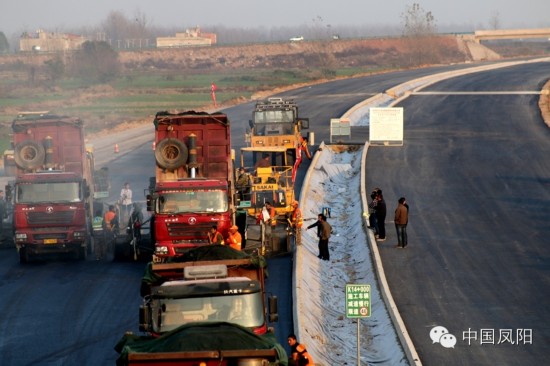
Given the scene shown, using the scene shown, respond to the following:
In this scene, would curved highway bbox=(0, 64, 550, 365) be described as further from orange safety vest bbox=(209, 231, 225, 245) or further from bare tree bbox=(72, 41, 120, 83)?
bare tree bbox=(72, 41, 120, 83)

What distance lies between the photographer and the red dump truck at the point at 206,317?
12680 millimetres

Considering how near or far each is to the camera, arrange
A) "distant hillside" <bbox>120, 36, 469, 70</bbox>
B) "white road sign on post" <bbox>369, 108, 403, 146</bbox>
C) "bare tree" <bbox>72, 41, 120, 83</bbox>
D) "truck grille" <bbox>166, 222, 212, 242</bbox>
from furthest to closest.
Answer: "distant hillside" <bbox>120, 36, 469, 70</bbox>
"bare tree" <bbox>72, 41, 120, 83</bbox>
"white road sign on post" <bbox>369, 108, 403, 146</bbox>
"truck grille" <bbox>166, 222, 212, 242</bbox>

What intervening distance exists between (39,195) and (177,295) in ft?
53.4

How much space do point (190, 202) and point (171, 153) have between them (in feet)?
10.5

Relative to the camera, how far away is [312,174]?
4788 cm

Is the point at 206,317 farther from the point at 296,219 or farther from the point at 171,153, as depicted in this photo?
the point at 296,219

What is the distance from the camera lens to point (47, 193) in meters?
30.3

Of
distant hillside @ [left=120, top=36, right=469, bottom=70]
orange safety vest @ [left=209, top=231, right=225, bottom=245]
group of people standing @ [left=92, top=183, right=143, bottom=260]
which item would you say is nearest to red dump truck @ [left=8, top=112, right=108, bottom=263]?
group of people standing @ [left=92, top=183, right=143, bottom=260]

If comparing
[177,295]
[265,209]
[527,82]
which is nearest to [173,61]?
[527,82]

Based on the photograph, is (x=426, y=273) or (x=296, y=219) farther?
(x=296, y=219)

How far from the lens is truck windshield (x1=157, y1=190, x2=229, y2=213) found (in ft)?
90.7

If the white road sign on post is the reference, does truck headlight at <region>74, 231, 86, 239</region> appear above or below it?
below

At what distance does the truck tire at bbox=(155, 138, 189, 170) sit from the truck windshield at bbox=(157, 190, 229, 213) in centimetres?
276
